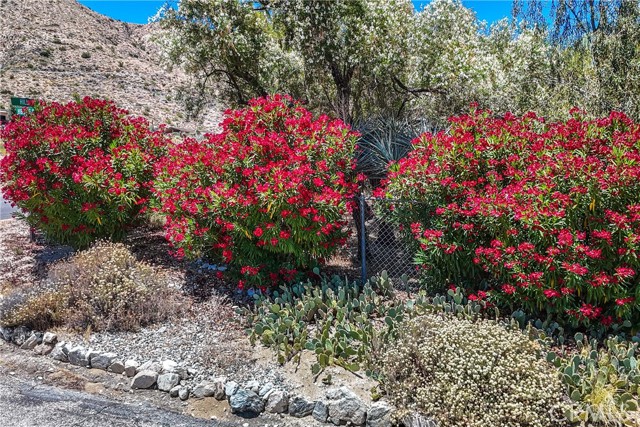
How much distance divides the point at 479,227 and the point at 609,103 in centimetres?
507

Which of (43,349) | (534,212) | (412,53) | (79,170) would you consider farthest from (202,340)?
(412,53)

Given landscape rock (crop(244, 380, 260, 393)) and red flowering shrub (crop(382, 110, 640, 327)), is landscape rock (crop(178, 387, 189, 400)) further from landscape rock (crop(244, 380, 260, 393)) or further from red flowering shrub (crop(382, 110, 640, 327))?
red flowering shrub (crop(382, 110, 640, 327))

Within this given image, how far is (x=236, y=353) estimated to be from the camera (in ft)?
17.7

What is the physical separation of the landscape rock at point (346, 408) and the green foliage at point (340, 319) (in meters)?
0.38

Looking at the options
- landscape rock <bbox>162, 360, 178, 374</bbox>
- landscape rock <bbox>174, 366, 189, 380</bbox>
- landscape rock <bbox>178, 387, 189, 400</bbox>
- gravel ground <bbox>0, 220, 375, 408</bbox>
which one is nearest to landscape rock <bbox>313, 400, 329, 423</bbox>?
gravel ground <bbox>0, 220, 375, 408</bbox>

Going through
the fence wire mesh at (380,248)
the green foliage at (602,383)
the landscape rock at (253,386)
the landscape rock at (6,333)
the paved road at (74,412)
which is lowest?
the paved road at (74,412)

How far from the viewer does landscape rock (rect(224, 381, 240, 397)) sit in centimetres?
487

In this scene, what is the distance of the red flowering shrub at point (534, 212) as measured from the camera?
195 inches

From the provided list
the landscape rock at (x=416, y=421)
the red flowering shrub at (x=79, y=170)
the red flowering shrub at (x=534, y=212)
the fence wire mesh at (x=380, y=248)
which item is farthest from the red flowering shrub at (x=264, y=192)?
the landscape rock at (x=416, y=421)

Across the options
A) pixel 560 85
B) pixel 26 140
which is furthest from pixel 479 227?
pixel 26 140

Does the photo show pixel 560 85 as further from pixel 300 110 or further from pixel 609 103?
pixel 300 110

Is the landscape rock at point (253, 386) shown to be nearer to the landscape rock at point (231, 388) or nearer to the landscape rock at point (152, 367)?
the landscape rock at point (231, 388)

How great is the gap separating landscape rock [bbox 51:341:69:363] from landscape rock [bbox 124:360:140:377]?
90 centimetres

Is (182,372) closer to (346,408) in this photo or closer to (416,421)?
(346,408)
